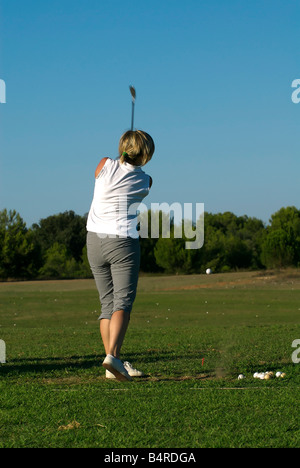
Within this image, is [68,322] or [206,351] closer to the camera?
[206,351]

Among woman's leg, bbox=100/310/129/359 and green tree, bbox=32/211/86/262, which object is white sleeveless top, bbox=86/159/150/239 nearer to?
woman's leg, bbox=100/310/129/359

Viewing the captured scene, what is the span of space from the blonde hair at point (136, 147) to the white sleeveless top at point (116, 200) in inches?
2.9

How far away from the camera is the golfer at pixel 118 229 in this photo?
5.21 meters

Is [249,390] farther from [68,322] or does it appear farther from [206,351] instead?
[68,322]

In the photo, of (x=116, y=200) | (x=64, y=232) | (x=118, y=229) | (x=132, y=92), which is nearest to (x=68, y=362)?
(x=118, y=229)

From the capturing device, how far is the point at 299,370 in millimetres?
5543

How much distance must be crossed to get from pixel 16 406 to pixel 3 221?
144 feet

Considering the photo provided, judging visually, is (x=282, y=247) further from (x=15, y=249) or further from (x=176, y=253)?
(x=15, y=249)

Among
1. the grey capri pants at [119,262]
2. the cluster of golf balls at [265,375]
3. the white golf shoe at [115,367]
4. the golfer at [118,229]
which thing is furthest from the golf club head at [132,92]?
the cluster of golf balls at [265,375]

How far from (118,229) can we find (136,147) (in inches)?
29.7

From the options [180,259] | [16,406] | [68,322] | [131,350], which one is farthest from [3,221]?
[16,406]

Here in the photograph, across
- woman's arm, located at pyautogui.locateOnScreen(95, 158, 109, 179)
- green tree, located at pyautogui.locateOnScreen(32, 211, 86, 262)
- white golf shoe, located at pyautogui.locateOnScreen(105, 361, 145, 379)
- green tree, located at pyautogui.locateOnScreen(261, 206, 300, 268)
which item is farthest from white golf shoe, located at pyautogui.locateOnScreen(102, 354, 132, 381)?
green tree, located at pyautogui.locateOnScreen(32, 211, 86, 262)

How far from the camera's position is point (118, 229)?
523 centimetres
